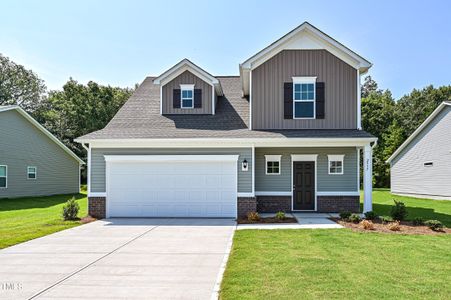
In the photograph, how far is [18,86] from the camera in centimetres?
4909

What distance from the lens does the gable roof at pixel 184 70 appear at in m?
16.3

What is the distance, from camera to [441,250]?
27.7 ft

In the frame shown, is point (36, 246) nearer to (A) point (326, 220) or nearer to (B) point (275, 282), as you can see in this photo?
(B) point (275, 282)

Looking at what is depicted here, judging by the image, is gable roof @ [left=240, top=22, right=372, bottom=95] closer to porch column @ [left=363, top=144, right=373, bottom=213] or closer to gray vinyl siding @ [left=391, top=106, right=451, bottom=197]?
porch column @ [left=363, top=144, right=373, bottom=213]

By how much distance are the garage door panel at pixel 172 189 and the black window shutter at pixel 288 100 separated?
3139 millimetres

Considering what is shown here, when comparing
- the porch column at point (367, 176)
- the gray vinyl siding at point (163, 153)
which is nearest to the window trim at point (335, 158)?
the porch column at point (367, 176)

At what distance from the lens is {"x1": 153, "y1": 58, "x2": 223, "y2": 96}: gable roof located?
1628cm

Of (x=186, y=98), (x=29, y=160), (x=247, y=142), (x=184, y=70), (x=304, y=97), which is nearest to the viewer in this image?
(x=247, y=142)

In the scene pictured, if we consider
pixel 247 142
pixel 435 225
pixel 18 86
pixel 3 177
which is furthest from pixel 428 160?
pixel 18 86

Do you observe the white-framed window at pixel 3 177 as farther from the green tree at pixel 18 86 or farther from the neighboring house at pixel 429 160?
the green tree at pixel 18 86

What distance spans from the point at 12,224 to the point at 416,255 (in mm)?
12163

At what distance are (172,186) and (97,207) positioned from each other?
2.89m

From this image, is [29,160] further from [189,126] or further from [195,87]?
[189,126]

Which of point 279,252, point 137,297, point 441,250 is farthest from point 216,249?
point 441,250
